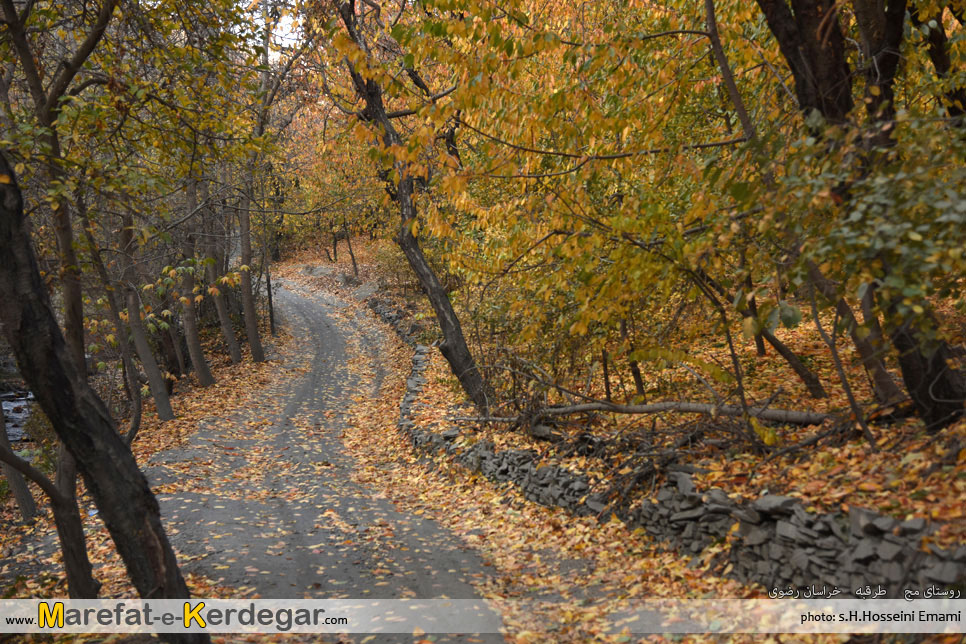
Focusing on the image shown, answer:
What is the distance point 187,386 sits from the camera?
62.8 feet

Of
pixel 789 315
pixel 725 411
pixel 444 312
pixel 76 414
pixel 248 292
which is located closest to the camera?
pixel 789 315

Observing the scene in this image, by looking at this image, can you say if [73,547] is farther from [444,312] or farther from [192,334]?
[192,334]

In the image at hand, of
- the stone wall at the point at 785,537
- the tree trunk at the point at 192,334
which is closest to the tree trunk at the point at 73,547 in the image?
the stone wall at the point at 785,537

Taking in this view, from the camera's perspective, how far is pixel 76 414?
4.05m

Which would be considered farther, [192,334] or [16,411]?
[16,411]

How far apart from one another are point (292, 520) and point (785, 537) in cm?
640

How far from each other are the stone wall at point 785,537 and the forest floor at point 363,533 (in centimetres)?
20

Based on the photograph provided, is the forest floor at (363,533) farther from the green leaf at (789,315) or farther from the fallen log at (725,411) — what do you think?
the green leaf at (789,315)

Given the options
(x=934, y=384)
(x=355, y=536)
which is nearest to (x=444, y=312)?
(x=355, y=536)

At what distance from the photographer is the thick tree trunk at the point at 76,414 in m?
3.91

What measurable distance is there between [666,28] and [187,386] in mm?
17944

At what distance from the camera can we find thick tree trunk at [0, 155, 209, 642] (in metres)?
3.91

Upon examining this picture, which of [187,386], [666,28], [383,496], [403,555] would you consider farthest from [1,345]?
[666,28]

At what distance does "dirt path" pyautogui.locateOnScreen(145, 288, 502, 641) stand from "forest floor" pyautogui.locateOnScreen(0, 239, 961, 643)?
0.10ft
